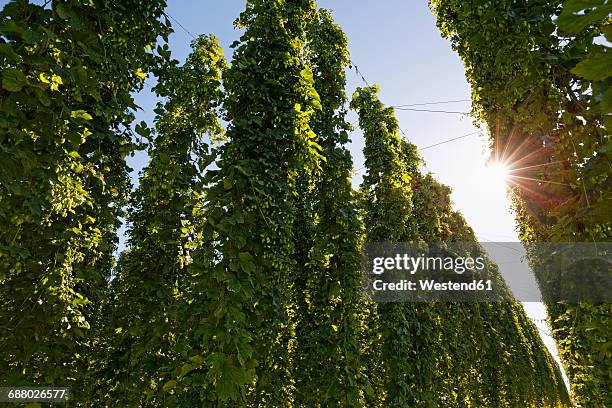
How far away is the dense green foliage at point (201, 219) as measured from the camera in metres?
2.76

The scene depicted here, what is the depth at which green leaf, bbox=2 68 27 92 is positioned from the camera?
1.96m

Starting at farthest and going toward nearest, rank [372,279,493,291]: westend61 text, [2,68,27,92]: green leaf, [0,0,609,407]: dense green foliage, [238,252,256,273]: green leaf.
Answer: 1. [372,279,493,291]: westend61 text
2. [238,252,256,273]: green leaf
3. [0,0,609,407]: dense green foliage
4. [2,68,27,92]: green leaf

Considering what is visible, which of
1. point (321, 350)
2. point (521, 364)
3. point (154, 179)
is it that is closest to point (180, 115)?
point (154, 179)

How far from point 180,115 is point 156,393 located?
5773mm

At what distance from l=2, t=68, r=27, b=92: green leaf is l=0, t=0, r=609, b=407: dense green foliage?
10mm

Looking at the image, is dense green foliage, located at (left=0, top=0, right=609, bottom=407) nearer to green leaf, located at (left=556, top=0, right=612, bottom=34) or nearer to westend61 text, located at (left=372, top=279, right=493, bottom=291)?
green leaf, located at (left=556, top=0, right=612, bottom=34)

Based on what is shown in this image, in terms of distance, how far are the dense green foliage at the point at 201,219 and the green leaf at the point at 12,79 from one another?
0.01m

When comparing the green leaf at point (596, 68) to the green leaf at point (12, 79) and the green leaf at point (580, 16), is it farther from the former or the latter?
the green leaf at point (12, 79)


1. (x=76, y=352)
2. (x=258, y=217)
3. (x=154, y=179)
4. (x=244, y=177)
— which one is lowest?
(x=76, y=352)

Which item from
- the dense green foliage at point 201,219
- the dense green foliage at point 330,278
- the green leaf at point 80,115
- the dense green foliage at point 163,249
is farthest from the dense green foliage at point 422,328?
the green leaf at point 80,115

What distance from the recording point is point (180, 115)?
826cm

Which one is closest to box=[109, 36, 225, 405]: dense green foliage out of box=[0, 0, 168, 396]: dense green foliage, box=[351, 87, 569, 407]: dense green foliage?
box=[0, 0, 168, 396]: dense green foliage

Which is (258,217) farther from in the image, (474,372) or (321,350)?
(474,372)

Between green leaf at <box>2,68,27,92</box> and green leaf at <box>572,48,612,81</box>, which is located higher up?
green leaf at <box>2,68,27,92</box>
